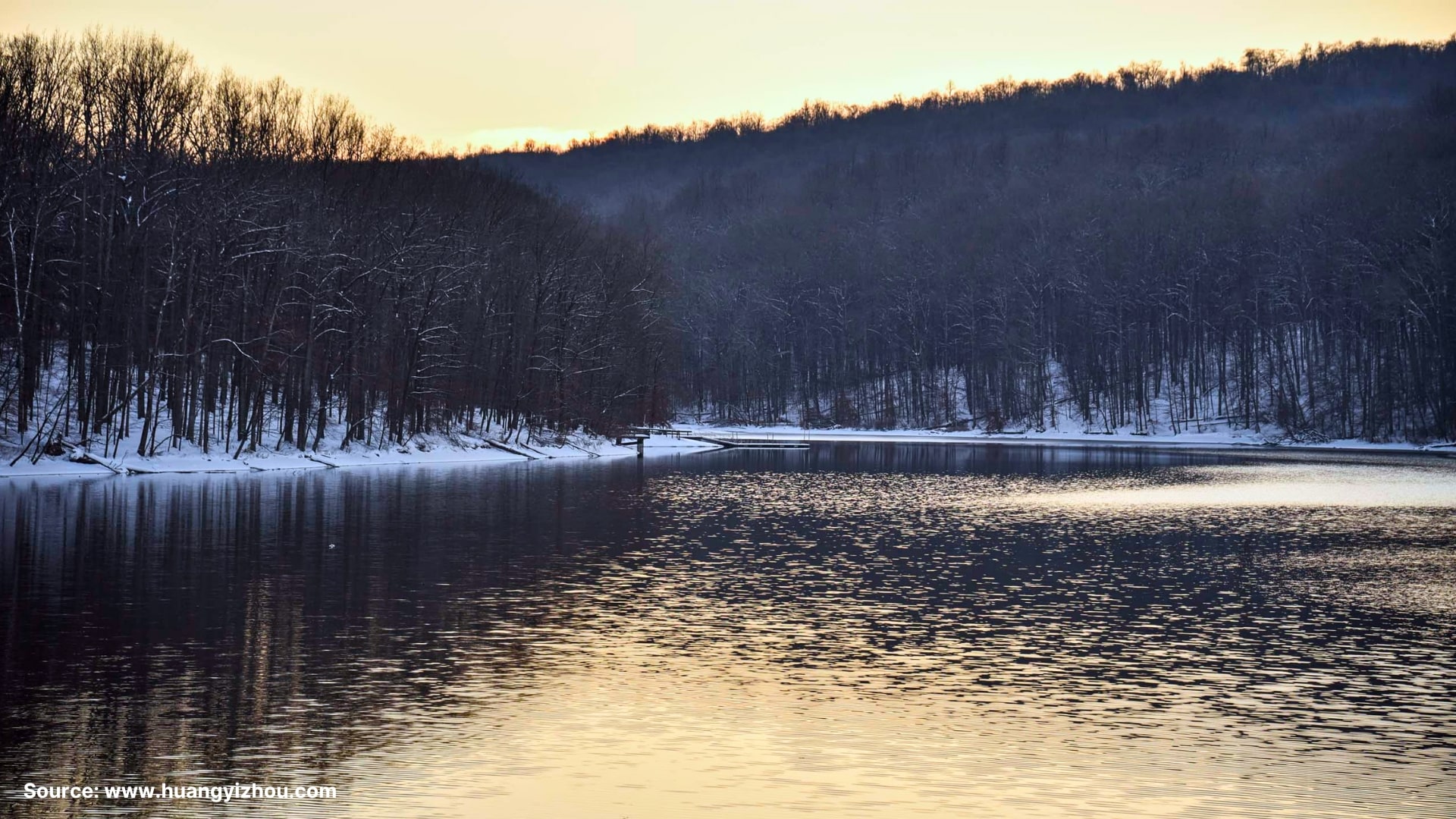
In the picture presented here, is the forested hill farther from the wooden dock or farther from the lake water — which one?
the lake water

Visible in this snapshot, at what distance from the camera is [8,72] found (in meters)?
53.2

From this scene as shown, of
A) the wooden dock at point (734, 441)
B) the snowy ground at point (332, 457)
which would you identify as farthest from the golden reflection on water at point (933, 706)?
the wooden dock at point (734, 441)

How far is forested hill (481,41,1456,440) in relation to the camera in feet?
340

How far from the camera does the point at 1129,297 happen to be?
13375 cm

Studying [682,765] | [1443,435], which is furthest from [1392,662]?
[1443,435]

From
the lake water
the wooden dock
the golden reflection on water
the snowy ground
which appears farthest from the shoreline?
the golden reflection on water

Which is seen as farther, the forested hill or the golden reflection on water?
the forested hill

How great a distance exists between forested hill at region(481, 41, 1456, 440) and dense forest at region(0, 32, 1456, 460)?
20.9 inches

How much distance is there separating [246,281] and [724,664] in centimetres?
4895

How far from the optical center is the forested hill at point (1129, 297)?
103562mm

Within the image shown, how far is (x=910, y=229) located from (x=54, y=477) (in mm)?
141749

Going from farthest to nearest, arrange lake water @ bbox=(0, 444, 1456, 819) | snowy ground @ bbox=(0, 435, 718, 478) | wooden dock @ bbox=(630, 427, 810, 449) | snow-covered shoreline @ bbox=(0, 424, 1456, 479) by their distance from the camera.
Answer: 1. wooden dock @ bbox=(630, 427, 810, 449)
2. snow-covered shoreline @ bbox=(0, 424, 1456, 479)
3. snowy ground @ bbox=(0, 435, 718, 478)
4. lake water @ bbox=(0, 444, 1456, 819)

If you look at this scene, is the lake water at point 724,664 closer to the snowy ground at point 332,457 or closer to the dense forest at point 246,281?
the snowy ground at point 332,457

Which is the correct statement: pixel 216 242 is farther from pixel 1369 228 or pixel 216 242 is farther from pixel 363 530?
pixel 1369 228
